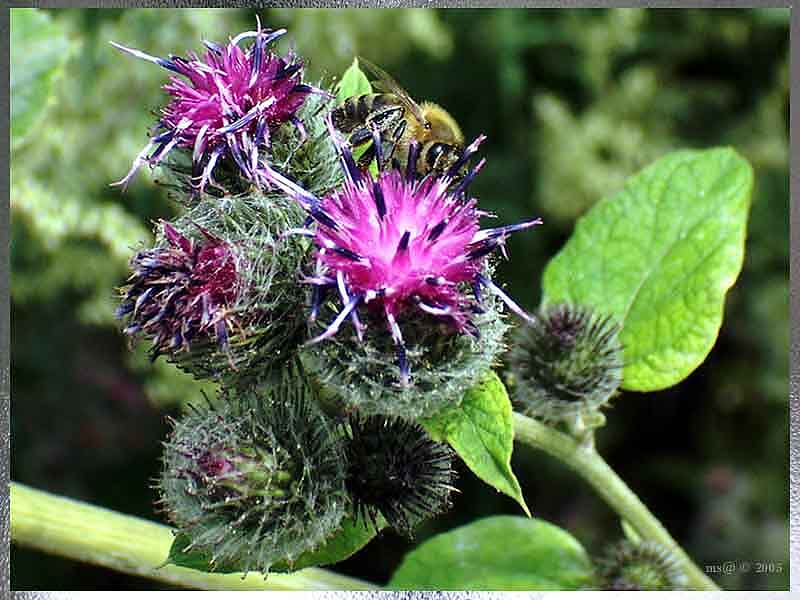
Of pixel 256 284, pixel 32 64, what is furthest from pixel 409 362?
pixel 32 64

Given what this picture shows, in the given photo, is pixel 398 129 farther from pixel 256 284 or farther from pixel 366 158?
pixel 256 284

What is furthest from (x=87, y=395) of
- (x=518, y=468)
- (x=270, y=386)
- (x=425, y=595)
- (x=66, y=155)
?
(x=270, y=386)

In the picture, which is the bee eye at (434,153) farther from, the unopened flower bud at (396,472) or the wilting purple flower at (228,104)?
the unopened flower bud at (396,472)

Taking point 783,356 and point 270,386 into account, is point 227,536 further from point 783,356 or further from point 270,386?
point 783,356

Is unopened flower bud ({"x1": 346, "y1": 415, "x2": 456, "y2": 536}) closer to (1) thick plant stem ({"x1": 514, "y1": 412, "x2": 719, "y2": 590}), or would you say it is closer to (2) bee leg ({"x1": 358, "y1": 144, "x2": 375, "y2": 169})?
(1) thick plant stem ({"x1": 514, "y1": 412, "x2": 719, "y2": 590})

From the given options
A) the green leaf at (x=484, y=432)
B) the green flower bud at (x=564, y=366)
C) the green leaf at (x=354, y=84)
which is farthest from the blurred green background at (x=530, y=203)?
the green leaf at (x=484, y=432)

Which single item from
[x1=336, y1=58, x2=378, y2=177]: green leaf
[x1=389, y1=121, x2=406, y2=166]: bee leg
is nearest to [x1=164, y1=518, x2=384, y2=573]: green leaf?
[x1=389, y1=121, x2=406, y2=166]: bee leg
